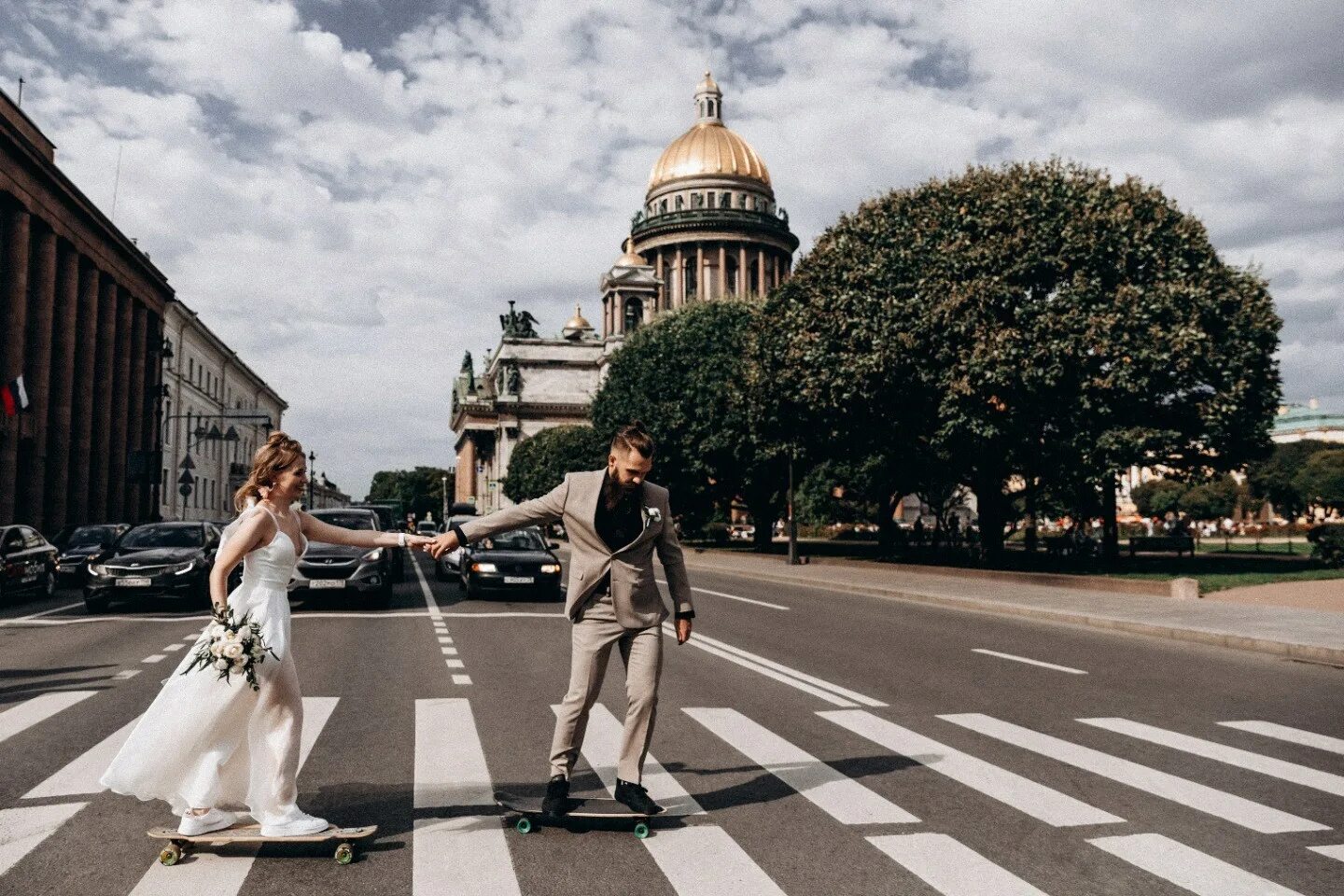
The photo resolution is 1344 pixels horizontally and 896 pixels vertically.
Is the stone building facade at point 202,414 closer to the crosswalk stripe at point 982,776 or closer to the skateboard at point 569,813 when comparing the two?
the crosswalk stripe at point 982,776

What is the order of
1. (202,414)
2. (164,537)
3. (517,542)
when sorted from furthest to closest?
(202,414) < (517,542) < (164,537)

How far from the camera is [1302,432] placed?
15175 cm

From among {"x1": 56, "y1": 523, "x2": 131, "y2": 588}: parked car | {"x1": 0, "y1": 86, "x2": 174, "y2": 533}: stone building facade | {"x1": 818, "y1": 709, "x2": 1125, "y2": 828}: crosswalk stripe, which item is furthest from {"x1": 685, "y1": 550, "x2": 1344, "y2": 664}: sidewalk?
{"x1": 0, "y1": 86, "x2": 174, "y2": 533}: stone building facade

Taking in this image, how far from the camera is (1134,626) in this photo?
642 inches

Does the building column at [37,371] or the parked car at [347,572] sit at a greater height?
the building column at [37,371]

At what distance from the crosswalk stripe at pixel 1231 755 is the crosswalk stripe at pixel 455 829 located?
460 centimetres

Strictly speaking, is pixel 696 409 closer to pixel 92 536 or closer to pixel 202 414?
pixel 92 536

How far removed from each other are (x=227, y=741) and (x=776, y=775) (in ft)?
10.3

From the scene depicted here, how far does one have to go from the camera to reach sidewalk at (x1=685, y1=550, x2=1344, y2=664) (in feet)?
47.3

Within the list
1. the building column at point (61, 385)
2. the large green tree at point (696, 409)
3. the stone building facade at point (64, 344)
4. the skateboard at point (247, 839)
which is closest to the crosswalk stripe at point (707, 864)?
the skateboard at point (247, 839)

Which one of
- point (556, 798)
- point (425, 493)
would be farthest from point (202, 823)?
point (425, 493)

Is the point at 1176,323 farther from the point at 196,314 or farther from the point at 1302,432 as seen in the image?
the point at 1302,432

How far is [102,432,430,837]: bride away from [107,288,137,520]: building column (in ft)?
178

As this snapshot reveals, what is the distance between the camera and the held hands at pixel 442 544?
591 cm
